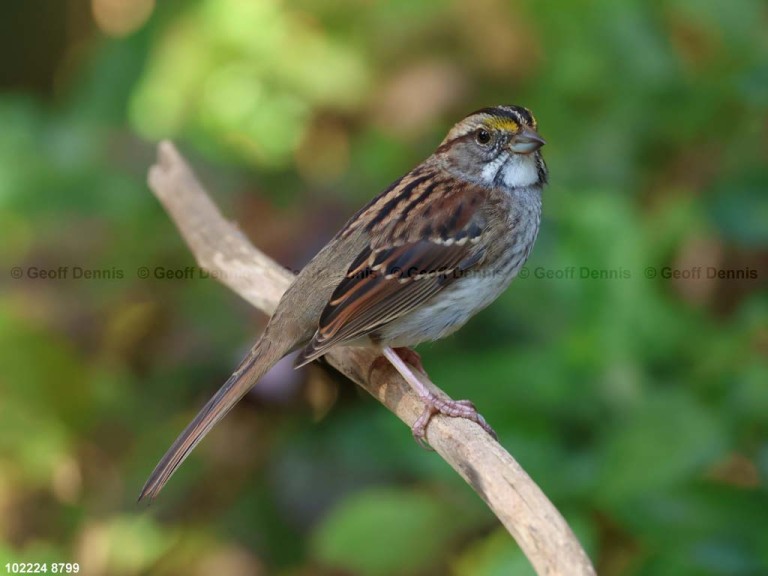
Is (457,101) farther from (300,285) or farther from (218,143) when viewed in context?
(300,285)

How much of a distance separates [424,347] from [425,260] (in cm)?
53

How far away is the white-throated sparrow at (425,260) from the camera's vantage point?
2.62 metres

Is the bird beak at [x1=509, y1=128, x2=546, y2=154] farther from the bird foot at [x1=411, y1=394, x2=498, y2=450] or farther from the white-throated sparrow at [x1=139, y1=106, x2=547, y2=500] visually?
the bird foot at [x1=411, y1=394, x2=498, y2=450]

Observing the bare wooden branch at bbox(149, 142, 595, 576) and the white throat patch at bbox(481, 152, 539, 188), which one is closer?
the bare wooden branch at bbox(149, 142, 595, 576)

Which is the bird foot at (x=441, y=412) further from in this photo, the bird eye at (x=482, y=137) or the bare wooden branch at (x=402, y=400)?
the bird eye at (x=482, y=137)

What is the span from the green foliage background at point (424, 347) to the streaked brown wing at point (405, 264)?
1.13 ft

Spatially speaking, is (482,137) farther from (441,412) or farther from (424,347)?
(441,412)

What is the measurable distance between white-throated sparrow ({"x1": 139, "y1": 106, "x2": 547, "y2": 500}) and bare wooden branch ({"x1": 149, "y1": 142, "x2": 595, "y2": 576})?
0.09 m

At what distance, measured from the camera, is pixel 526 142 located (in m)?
2.88

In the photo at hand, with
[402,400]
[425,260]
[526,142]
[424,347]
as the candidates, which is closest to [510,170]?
[526,142]

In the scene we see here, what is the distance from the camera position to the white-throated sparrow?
103 inches

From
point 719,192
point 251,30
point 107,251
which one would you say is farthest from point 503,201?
point 251,30

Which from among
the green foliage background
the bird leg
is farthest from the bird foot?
the green foliage background

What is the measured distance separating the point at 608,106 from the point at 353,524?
203 cm
